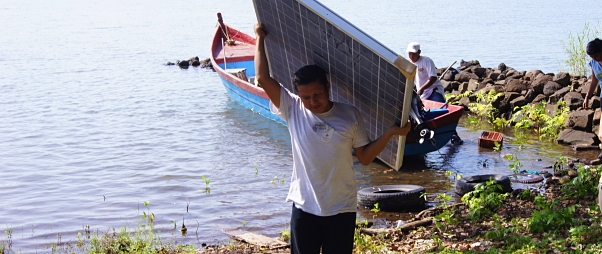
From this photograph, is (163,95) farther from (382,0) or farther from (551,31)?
(382,0)

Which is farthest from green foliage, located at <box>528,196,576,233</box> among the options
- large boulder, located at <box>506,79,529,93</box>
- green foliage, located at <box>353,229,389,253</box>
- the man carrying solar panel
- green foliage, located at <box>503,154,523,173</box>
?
large boulder, located at <box>506,79,529,93</box>

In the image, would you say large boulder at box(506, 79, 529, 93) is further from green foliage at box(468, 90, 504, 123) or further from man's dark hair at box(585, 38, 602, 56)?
man's dark hair at box(585, 38, 602, 56)

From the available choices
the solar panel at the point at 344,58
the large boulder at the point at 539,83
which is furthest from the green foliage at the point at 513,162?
the solar panel at the point at 344,58

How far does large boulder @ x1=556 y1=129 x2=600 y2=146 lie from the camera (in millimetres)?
13086

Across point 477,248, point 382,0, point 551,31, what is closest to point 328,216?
point 477,248

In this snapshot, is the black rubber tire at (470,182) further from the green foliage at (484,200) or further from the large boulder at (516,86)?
the large boulder at (516,86)

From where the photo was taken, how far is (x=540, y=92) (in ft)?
54.0

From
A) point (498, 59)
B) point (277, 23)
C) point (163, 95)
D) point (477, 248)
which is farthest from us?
point (498, 59)

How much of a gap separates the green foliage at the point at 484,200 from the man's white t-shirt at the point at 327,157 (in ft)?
12.7

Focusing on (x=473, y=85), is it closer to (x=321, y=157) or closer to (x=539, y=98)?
(x=539, y=98)

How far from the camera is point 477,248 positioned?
6.71m

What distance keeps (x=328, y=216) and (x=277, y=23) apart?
1514 mm

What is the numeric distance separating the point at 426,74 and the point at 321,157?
915 centimetres

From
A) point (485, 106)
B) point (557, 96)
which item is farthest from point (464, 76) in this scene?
point (557, 96)
